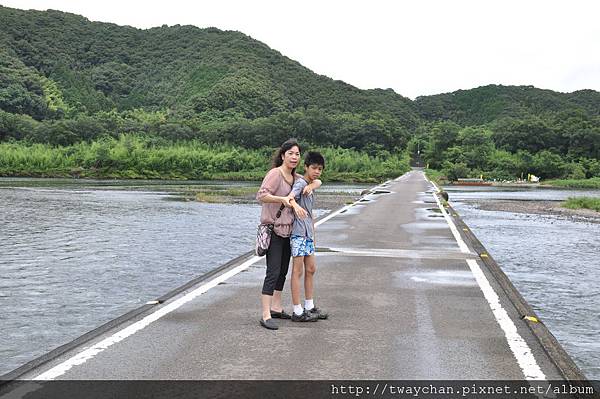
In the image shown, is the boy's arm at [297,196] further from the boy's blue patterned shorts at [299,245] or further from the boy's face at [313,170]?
the boy's blue patterned shorts at [299,245]

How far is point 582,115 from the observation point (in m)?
103

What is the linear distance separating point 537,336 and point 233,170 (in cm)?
7682

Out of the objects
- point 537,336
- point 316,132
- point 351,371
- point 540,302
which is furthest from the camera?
point 316,132

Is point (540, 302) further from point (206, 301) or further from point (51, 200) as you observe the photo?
point (51, 200)

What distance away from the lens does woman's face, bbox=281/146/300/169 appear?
620 centimetres

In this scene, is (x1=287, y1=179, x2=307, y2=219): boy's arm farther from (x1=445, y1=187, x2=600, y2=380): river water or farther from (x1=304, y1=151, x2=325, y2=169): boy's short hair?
(x1=445, y1=187, x2=600, y2=380): river water

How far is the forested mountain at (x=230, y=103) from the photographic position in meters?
92.2

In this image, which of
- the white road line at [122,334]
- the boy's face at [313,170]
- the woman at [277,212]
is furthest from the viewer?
the boy's face at [313,170]

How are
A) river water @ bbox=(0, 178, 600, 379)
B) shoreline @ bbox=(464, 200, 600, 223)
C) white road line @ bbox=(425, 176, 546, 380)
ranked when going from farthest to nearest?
shoreline @ bbox=(464, 200, 600, 223) → river water @ bbox=(0, 178, 600, 379) → white road line @ bbox=(425, 176, 546, 380)

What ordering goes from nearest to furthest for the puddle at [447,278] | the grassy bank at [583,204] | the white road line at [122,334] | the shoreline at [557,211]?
1. the white road line at [122,334]
2. the puddle at [447,278]
3. the shoreline at [557,211]
4. the grassy bank at [583,204]

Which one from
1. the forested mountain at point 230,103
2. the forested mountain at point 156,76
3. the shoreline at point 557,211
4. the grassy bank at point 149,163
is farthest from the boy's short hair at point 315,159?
the forested mountain at point 156,76

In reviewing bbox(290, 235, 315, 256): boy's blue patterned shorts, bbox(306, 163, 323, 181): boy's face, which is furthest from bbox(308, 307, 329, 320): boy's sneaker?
bbox(306, 163, 323, 181): boy's face

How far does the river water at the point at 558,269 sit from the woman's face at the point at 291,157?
11.3 ft

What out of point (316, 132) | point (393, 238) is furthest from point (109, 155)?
point (393, 238)
